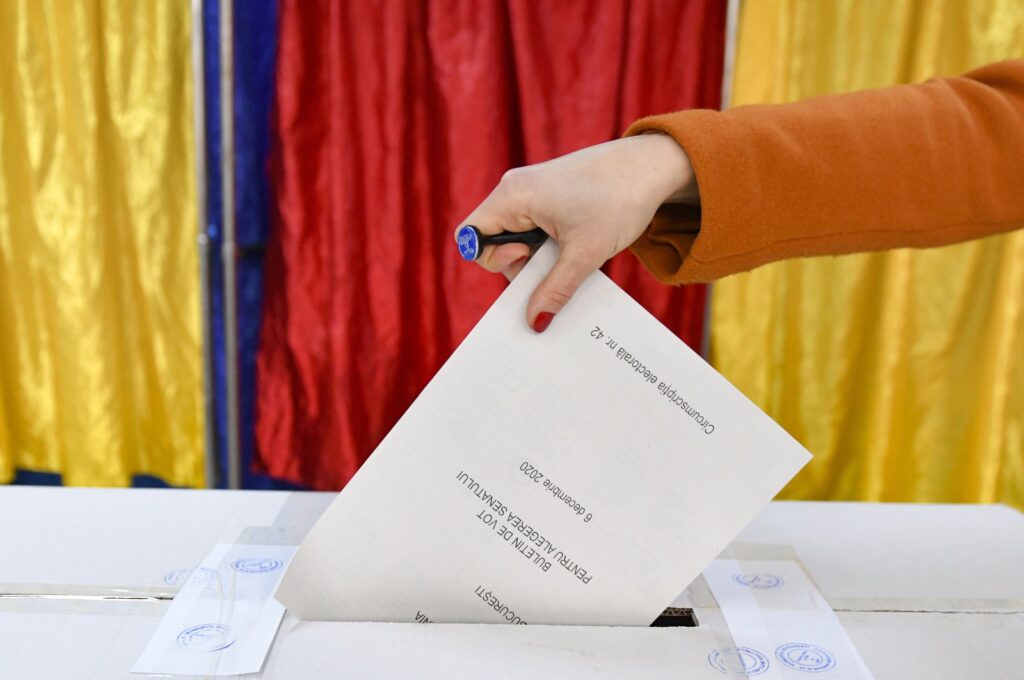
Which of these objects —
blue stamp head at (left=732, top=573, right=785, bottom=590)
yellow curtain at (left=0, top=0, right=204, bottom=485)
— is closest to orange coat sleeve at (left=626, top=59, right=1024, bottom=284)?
blue stamp head at (left=732, top=573, right=785, bottom=590)

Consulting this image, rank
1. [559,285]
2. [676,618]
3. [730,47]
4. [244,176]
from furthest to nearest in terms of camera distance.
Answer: [244,176]
[730,47]
[676,618]
[559,285]

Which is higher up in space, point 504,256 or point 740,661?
point 504,256

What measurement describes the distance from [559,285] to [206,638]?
1.11 feet

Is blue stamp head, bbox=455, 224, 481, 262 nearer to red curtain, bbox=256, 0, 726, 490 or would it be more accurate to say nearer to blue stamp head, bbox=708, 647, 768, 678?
blue stamp head, bbox=708, 647, 768, 678

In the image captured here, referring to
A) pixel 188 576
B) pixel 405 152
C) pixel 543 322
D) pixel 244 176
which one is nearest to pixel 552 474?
pixel 543 322

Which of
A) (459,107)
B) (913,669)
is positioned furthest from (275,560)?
(459,107)

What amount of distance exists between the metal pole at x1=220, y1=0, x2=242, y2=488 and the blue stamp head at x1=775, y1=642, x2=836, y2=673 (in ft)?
4.84

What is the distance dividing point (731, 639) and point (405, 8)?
1500 millimetres

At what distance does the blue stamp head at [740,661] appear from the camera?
57cm

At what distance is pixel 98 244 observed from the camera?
1.84 metres

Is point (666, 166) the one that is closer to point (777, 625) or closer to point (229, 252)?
point (777, 625)

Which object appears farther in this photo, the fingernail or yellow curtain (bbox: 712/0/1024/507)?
yellow curtain (bbox: 712/0/1024/507)

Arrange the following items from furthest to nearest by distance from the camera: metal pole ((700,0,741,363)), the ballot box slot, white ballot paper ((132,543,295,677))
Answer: metal pole ((700,0,741,363)) → the ballot box slot → white ballot paper ((132,543,295,677))

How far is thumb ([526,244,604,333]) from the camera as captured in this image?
55cm
